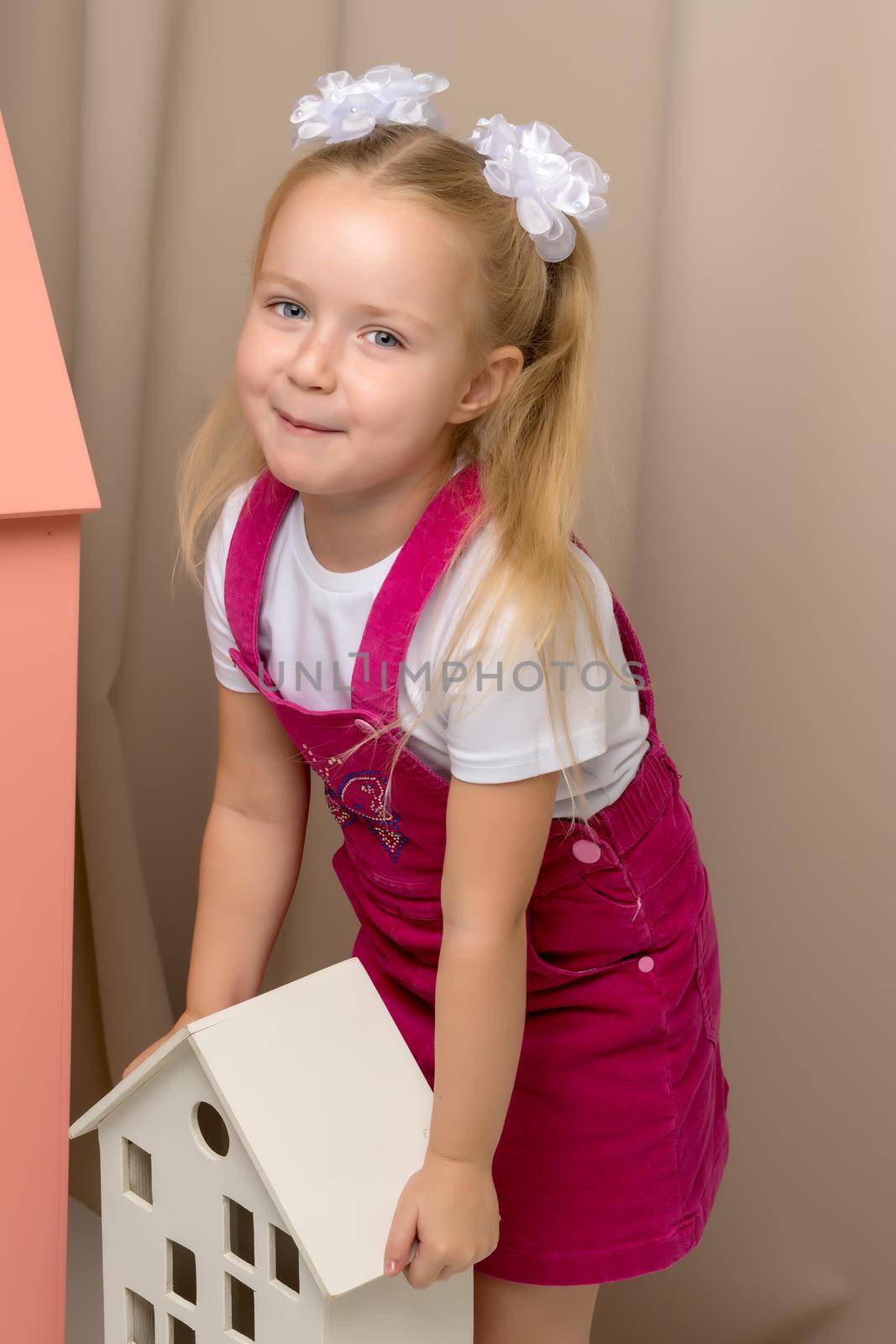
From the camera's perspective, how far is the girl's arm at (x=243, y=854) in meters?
0.96

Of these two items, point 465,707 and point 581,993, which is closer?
point 465,707

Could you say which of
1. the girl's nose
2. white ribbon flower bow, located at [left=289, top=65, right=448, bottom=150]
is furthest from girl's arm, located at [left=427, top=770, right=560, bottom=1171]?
white ribbon flower bow, located at [left=289, top=65, right=448, bottom=150]

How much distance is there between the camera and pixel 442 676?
0.81 metres

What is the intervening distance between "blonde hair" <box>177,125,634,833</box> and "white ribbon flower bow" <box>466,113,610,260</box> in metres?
0.01

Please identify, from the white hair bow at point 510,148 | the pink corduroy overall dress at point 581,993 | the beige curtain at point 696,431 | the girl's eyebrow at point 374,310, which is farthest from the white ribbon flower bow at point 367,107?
the beige curtain at point 696,431

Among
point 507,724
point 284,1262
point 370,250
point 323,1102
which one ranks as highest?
point 370,250

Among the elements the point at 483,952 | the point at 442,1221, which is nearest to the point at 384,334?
the point at 483,952

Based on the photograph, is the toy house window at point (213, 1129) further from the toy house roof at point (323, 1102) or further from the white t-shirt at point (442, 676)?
the white t-shirt at point (442, 676)

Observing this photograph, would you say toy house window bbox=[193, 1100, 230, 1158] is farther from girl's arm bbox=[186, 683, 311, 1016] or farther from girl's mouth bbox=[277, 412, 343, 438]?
girl's mouth bbox=[277, 412, 343, 438]

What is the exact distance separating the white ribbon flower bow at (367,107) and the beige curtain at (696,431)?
35 centimetres

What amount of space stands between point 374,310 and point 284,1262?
506 millimetres

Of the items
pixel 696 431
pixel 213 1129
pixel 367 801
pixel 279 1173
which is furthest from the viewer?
pixel 696 431

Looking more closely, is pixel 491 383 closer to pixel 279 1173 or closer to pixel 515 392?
pixel 515 392

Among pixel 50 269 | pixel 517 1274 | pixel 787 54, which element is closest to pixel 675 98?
pixel 787 54
